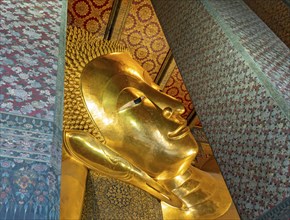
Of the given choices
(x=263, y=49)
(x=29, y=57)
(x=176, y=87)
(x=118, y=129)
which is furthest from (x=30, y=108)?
(x=176, y=87)

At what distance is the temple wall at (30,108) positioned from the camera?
43.7 inches

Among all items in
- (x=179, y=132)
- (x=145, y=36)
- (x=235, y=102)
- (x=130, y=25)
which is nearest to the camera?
(x=235, y=102)

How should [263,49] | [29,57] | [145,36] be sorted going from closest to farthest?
[29,57] < [263,49] < [145,36]

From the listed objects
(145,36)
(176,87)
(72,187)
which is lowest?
(176,87)

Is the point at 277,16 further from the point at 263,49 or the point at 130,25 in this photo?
the point at 130,25

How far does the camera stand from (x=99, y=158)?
247cm

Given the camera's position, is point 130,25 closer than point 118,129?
No

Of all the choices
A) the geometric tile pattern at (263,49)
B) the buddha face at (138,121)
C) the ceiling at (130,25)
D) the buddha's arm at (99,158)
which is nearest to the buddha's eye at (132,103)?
the buddha face at (138,121)

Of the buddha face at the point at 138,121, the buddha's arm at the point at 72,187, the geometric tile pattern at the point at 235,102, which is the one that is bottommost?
the buddha's arm at the point at 72,187

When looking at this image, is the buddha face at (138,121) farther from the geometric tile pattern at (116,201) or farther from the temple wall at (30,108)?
the temple wall at (30,108)

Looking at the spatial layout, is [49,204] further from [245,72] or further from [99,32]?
[99,32]

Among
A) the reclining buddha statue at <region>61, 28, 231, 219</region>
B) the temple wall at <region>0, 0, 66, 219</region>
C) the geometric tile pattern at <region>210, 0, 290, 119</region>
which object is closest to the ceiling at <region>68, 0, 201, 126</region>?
the reclining buddha statue at <region>61, 28, 231, 219</region>

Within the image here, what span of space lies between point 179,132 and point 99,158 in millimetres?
604

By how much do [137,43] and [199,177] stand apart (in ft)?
4.81
